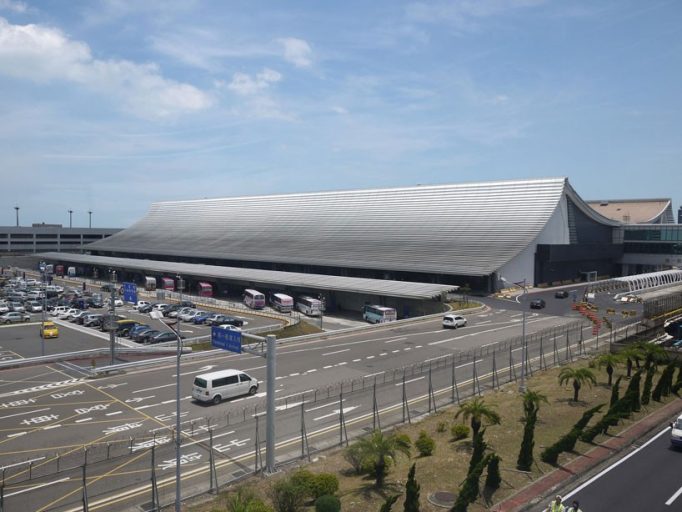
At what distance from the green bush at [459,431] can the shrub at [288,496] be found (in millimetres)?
8782

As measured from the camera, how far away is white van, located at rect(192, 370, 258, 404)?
2958 cm

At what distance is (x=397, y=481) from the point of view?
19.8m

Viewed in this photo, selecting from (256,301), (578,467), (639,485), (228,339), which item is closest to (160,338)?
(256,301)

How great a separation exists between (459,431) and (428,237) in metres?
67.9

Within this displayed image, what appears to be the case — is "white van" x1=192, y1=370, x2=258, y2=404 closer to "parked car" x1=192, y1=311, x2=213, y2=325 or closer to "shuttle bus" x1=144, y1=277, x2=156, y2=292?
"parked car" x1=192, y1=311, x2=213, y2=325

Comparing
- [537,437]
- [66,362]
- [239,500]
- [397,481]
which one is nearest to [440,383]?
[537,437]

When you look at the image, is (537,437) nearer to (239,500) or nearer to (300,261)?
(239,500)

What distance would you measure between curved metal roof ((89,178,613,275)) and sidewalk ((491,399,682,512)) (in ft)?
161

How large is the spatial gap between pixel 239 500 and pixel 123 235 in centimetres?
14832

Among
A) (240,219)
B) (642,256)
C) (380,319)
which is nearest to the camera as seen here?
(380,319)

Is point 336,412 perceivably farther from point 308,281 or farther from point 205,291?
point 205,291

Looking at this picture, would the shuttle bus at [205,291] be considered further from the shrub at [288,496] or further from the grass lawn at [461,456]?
the shrub at [288,496]

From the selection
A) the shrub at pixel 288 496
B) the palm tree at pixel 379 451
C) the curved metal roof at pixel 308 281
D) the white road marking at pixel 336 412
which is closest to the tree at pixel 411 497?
the palm tree at pixel 379 451

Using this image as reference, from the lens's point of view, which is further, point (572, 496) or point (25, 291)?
point (25, 291)
